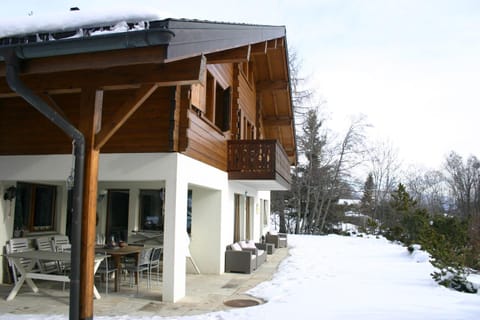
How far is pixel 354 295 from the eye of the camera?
7465mm

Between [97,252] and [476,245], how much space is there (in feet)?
31.5

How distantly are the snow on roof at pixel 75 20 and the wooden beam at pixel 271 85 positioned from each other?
35.6ft

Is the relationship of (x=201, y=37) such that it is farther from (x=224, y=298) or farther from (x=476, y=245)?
(x=476, y=245)

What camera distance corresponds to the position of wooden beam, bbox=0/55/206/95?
4824 mm

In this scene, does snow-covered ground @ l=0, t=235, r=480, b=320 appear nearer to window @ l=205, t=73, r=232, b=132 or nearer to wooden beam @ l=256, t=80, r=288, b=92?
window @ l=205, t=73, r=232, b=132

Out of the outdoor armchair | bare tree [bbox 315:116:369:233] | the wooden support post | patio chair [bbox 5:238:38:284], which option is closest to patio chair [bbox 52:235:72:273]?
patio chair [bbox 5:238:38:284]

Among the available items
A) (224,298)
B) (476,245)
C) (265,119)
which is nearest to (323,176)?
(265,119)

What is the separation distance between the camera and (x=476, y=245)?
37.8ft

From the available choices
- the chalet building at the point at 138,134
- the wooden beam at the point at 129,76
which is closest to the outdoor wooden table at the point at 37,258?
the chalet building at the point at 138,134

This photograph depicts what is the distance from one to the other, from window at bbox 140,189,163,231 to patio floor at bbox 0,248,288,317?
2.48 meters

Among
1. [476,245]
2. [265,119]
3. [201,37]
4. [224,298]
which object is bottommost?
[224,298]

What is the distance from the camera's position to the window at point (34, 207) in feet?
29.3

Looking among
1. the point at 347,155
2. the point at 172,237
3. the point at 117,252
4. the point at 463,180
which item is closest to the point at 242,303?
the point at 172,237

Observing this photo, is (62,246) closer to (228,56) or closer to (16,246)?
(16,246)
